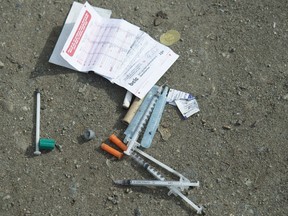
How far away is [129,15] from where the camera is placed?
3.45 metres

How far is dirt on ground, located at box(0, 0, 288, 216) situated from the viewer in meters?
2.89

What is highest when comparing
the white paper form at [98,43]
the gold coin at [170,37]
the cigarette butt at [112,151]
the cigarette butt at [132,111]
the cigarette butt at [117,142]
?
the gold coin at [170,37]

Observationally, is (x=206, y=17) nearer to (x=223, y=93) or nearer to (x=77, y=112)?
(x=223, y=93)

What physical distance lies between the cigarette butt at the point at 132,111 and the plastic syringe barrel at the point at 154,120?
0.41 ft

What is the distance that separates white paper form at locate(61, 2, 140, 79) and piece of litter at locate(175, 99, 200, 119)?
0.53m

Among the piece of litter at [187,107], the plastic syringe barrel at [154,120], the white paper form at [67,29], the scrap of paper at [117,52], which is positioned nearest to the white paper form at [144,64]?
the scrap of paper at [117,52]

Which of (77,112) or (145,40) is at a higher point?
(145,40)

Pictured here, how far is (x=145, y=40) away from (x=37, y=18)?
0.91 m

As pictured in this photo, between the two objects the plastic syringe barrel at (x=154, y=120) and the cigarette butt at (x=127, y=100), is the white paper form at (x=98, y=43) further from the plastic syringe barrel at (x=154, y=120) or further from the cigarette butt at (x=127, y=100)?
the plastic syringe barrel at (x=154, y=120)

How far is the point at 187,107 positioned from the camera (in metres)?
3.10

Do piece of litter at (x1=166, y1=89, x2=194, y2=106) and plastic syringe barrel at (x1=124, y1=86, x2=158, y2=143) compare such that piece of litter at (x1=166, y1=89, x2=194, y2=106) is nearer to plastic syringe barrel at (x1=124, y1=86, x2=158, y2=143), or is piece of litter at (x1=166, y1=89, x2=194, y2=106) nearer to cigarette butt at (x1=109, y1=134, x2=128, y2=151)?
plastic syringe barrel at (x1=124, y1=86, x2=158, y2=143)

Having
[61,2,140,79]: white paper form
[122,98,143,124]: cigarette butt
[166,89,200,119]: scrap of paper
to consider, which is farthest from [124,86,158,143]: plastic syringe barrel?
[61,2,140,79]: white paper form

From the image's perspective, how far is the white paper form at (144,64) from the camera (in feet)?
10.3

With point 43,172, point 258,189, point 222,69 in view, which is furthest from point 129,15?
point 258,189
